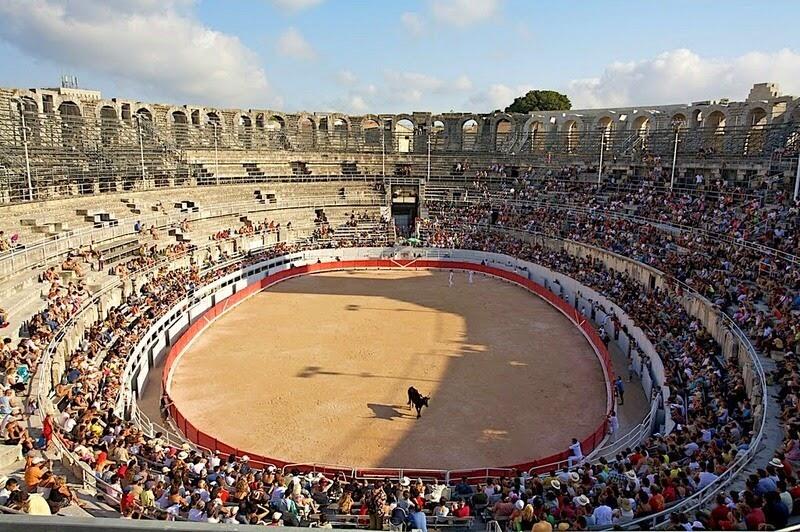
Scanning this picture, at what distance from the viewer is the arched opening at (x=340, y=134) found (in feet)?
216

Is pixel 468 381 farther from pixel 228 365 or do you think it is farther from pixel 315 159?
pixel 315 159

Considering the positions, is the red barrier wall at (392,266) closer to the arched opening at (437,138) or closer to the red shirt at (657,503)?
the red shirt at (657,503)

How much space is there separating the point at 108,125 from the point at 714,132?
163 feet

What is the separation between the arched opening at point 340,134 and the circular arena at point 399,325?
5699 mm

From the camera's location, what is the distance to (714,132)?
46.2 meters

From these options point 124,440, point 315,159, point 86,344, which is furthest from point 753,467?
point 315,159

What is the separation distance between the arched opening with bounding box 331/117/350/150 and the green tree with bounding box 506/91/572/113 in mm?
35602

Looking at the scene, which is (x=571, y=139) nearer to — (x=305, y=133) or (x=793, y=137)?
(x=793, y=137)

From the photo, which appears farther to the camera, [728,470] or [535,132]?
[535,132]

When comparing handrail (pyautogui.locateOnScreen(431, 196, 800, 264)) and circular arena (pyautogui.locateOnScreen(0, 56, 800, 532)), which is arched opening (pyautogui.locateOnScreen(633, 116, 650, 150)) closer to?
circular arena (pyautogui.locateOnScreen(0, 56, 800, 532))

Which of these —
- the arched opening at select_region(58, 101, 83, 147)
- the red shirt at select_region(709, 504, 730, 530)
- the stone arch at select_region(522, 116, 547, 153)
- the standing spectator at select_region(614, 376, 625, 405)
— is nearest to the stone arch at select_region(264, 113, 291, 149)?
the arched opening at select_region(58, 101, 83, 147)

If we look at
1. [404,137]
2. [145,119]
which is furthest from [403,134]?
[145,119]

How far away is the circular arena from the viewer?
40.9 feet

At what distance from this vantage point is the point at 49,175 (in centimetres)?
3850
